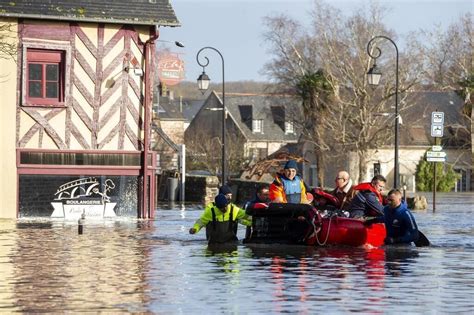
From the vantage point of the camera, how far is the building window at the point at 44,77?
116ft

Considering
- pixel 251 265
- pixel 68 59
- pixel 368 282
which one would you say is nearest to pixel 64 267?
pixel 251 265

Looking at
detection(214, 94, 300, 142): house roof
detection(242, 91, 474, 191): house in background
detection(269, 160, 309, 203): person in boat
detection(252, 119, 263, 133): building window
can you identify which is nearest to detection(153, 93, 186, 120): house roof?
detection(214, 94, 300, 142): house roof

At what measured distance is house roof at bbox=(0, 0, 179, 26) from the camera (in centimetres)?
3506

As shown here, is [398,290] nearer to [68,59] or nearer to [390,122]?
[68,59]

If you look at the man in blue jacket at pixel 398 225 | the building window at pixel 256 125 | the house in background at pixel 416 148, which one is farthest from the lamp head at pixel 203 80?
the building window at pixel 256 125

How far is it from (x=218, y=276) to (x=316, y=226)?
600 centimetres

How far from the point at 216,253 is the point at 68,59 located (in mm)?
12938

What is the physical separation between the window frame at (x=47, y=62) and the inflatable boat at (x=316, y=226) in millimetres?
11681

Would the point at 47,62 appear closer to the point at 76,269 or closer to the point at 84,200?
the point at 84,200

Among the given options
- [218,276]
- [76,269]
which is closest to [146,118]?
[76,269]

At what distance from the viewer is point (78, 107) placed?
118ft

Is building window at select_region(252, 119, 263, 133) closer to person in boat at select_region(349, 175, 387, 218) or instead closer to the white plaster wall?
the white plaster wall

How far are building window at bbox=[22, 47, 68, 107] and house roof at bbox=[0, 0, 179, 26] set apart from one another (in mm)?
961

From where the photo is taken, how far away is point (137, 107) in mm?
36719
